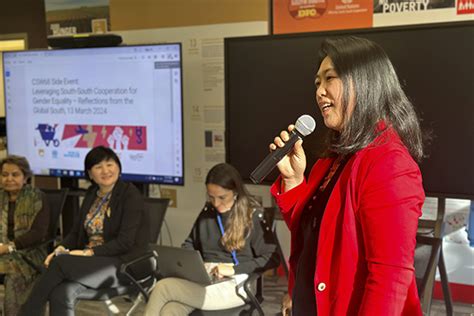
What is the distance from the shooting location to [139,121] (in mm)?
3729

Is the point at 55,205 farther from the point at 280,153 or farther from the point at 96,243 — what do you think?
the point at 280,153

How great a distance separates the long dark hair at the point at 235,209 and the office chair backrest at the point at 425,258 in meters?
0.87

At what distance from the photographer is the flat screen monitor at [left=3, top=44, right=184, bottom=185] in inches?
143

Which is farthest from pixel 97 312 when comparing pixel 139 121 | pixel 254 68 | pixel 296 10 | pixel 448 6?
pixel 448 6

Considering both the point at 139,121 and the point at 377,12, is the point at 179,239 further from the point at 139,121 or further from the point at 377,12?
the point at 377,12

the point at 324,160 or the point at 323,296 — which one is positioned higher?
the point at 324,160

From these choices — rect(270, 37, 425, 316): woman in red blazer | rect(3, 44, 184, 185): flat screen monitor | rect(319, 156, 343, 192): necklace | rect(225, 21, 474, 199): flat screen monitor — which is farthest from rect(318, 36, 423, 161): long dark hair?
rect(3, 44, 184, 185): flat screen monitor

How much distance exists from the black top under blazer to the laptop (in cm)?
24

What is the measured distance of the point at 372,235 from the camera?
1.24 metres

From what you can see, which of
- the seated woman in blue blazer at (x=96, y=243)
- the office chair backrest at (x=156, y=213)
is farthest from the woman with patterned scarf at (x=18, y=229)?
the office chair backrest at (x=156, y=213)

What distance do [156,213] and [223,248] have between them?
553 mm

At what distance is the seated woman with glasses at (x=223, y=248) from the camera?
2.67 metres

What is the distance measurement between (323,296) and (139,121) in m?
2.62


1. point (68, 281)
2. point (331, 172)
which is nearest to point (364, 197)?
point (331, 172)
